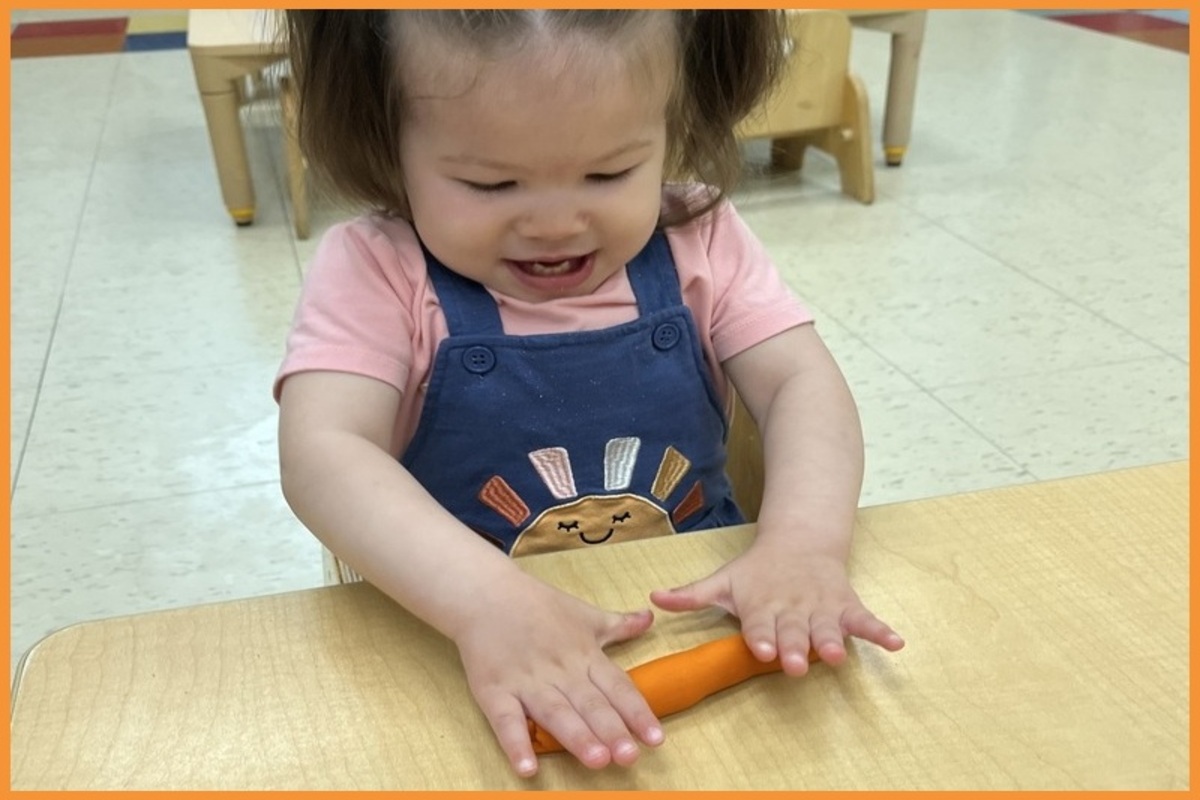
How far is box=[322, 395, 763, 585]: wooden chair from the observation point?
72 cm

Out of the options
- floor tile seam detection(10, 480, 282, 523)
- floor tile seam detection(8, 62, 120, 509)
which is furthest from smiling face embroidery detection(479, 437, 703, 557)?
floor tile seam detection(10, 480, 282, 523)

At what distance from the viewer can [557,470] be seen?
0.67 metres

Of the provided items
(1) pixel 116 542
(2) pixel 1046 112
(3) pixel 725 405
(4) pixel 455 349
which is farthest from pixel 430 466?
(2) pixel 1046 112

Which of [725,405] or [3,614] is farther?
[725,405]

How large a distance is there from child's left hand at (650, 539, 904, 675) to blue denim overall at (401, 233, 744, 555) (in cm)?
18

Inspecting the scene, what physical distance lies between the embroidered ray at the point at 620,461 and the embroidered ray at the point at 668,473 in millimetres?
18

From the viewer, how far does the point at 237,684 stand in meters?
0.42

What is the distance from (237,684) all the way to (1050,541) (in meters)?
0.33

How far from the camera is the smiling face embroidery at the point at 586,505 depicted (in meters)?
0.68

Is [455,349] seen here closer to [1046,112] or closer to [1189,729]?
[1189,729]

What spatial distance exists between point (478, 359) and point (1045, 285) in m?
1.42

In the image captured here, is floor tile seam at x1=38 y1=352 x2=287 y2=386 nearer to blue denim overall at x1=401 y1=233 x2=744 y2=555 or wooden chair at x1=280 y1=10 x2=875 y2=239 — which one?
wooden chair at x1=280 y1=10 x2=875 y2=239

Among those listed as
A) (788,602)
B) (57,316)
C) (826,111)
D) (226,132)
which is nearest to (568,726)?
(788,602)

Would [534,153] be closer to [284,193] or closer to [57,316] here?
[57,316]
